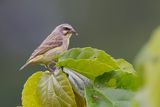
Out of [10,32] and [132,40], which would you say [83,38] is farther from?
[10,32]

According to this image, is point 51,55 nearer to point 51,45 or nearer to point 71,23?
point 51,45

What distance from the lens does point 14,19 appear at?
10.9m

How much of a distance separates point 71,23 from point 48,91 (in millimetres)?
7878

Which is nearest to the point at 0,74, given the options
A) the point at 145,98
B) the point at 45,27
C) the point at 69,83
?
the point at 45,27

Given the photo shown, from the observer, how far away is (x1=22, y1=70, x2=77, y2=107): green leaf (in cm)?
88

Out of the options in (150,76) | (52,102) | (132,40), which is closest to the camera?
(150,76)

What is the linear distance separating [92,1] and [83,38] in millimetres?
2198

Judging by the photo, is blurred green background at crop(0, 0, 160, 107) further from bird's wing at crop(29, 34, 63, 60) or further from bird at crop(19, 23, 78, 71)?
bird's wing at crop(29, 34, 63, 60)

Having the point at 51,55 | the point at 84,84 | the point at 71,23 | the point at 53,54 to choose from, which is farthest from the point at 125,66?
the point at 71,23

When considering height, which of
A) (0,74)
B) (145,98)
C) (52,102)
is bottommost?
(0,74)

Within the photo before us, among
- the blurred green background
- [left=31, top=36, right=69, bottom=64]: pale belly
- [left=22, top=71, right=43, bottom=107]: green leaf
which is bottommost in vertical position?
the blurred green background

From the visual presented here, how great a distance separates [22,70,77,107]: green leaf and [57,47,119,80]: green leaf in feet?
0.11

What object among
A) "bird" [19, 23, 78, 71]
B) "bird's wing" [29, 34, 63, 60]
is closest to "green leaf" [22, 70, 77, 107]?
"bird" [19, 23, 78, 71]

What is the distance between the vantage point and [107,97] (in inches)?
31.6
